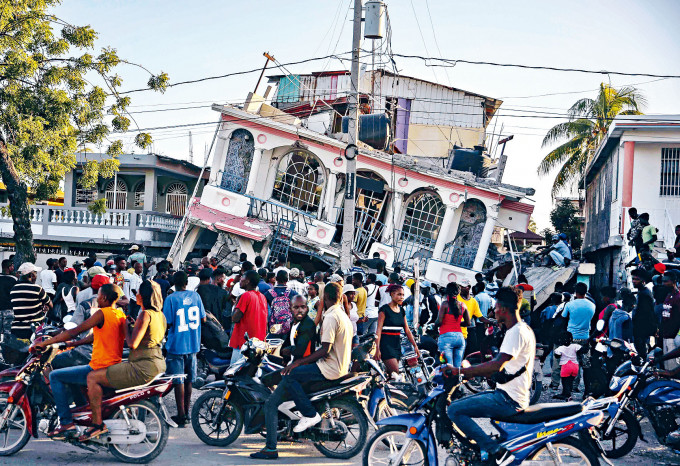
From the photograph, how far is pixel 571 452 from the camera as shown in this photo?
5488mm

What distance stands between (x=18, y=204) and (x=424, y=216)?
41.7 feet

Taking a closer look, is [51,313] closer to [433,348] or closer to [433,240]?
[433,348]

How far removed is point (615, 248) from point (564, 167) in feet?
40.8

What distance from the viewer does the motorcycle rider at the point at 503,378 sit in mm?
5398

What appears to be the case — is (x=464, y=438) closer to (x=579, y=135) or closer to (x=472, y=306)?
(x=472, y=306)

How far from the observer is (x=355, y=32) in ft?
54.4

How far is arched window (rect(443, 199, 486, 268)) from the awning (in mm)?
6341

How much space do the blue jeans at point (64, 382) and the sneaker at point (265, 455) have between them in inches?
70.8

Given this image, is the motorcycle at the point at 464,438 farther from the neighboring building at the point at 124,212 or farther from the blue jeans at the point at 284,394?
the neighboring building at the point at 124,212

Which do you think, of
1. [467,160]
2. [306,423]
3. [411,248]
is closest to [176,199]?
[411,248]

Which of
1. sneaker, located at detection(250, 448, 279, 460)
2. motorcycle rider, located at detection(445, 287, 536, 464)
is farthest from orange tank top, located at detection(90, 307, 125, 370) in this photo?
motorcycle rider, located at detection(445, 287, 536, 464)

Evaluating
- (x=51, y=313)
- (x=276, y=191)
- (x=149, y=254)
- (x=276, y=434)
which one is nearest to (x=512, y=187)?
(x=276, y=191)

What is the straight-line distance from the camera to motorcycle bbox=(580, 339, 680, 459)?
7.19 meters

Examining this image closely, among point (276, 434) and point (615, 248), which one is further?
point (615, 248)
